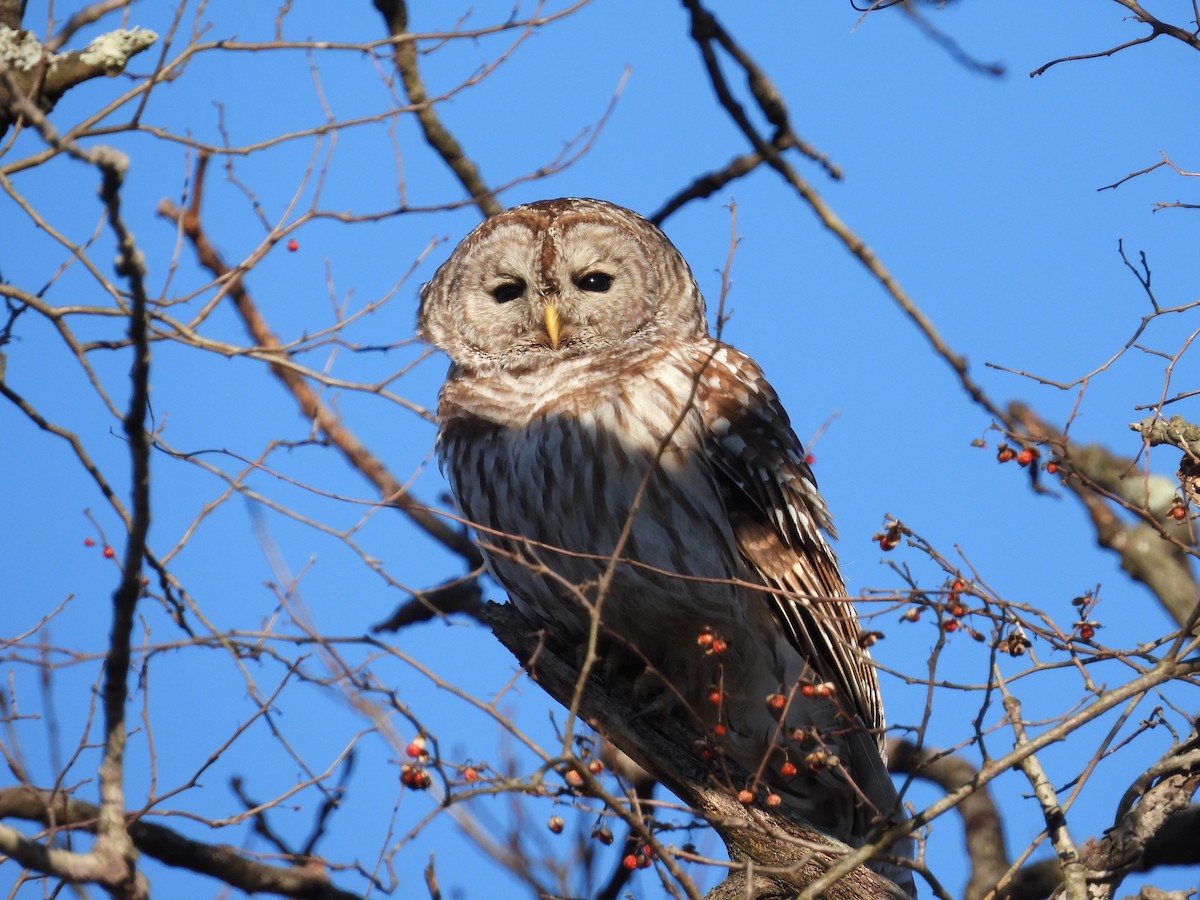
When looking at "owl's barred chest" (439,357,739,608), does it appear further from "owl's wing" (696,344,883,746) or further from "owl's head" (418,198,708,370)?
"owl's head" (418,198,708,370)

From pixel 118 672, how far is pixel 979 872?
465 centimetres

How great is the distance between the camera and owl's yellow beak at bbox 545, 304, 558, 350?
5.14 m

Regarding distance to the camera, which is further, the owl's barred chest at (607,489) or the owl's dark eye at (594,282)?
the owl's dark eye at (594,282)

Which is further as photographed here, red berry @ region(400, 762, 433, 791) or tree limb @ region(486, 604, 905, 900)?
tree limb @ region(486, 604, 905, 900)

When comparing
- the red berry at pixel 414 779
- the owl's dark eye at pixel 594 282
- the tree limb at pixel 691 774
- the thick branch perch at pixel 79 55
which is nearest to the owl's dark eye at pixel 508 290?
the owl's dark eye at pixel 594 282

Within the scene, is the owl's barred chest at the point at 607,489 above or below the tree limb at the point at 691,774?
above

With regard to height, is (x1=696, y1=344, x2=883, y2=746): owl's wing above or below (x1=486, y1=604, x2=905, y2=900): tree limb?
above

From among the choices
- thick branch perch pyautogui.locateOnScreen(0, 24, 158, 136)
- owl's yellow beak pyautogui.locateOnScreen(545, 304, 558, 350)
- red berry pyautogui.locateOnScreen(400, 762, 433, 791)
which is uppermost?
thick branch perch pyautogui.locateOnScreen(0, 24, 158, 136)

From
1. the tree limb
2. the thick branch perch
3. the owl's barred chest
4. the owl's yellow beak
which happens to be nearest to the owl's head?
the owl's yellow beak

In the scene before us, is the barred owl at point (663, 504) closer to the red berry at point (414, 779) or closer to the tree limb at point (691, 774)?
the tree limb at point (691, 774)

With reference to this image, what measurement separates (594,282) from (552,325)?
37cm

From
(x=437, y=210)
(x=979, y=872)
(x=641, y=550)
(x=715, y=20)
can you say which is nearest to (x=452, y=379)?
(x=437, y=210)

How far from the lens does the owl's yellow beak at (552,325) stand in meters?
5.14

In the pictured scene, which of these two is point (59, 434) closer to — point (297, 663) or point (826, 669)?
point (297, 663)
